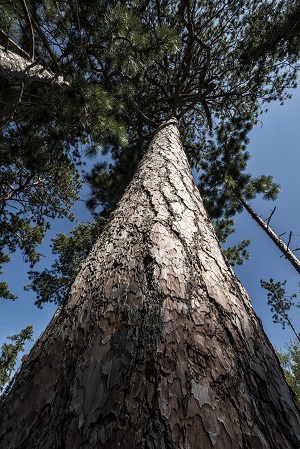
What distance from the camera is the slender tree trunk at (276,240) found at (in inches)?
271

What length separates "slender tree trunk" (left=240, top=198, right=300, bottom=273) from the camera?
6.89 m

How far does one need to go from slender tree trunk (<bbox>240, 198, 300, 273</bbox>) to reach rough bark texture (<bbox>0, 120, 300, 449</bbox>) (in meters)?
6.17

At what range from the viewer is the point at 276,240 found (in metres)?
7.40

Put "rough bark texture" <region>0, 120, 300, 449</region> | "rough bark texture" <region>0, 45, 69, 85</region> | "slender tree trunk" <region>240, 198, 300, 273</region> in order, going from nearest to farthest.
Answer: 1. "rough bark texture" <region>0, 120, 300, 449</region>
2. "rough bark texture" <region>0, 45, 69, 85</region>
3. "slender tree trunk" <region>240, 198, 300, 273</region>

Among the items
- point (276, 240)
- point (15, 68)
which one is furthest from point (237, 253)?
point (15, 68)

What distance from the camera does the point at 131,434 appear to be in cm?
63

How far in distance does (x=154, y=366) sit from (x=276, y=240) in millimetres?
7587

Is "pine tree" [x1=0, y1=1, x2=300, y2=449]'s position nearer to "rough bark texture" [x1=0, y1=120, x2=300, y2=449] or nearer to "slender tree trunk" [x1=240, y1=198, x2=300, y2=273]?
"rough bark texture" [x1=0, y1=120, x2=300, y2=449]

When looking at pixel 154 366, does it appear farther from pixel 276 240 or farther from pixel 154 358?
pixel 276 240

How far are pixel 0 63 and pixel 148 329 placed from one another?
3.60 m

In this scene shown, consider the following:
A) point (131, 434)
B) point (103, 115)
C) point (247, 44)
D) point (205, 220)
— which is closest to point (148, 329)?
point (131, 434)

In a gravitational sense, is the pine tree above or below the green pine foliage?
below

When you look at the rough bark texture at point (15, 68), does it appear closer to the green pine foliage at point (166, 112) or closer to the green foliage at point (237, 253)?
the green pine foliage at point (166, 112)

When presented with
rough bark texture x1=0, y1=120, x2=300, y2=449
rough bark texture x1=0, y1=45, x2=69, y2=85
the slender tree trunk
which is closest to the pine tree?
rough bark texture x1=0, y1=120, x2=300, y2=449
